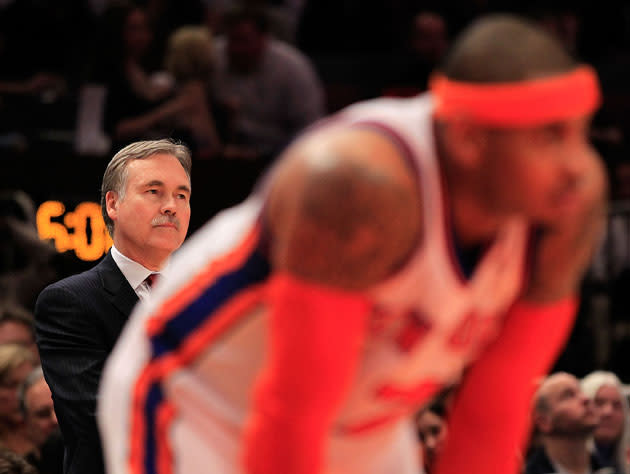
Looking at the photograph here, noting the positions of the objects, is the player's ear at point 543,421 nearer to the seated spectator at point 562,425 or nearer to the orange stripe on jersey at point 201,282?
the seated spectator at point 562,425

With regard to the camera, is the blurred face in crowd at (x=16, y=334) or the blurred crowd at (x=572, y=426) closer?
the blurred crowd at (x=572, y=426)

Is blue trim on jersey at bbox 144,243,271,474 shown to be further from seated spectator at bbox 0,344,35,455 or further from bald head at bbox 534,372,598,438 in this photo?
bald head at bbox 534,372,598,438

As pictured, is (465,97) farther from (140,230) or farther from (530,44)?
(140,230)

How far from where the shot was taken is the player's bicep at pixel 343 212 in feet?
5.76

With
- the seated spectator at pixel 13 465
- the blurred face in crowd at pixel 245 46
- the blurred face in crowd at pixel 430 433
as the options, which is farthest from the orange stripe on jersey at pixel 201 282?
the blurred face in crowd at pixel 245 46

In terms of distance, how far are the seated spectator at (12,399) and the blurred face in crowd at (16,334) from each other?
383 mm

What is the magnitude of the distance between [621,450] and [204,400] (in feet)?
Answer: 13.9

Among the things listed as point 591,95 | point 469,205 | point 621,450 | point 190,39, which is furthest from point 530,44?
point 190,39

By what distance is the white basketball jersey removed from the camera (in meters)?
1.95

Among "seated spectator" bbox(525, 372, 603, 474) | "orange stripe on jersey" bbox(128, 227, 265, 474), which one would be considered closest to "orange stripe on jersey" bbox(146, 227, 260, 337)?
"orange stripe on jersey" bbox(128, 227, 265, 474)

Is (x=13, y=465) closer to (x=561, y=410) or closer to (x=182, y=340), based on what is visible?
(x=182, y=340)

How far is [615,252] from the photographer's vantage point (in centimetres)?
782

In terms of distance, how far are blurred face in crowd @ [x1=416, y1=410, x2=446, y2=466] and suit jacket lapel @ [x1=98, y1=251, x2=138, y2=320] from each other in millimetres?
2184

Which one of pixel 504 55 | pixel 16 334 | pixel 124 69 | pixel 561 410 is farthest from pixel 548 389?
pixel 504 55
